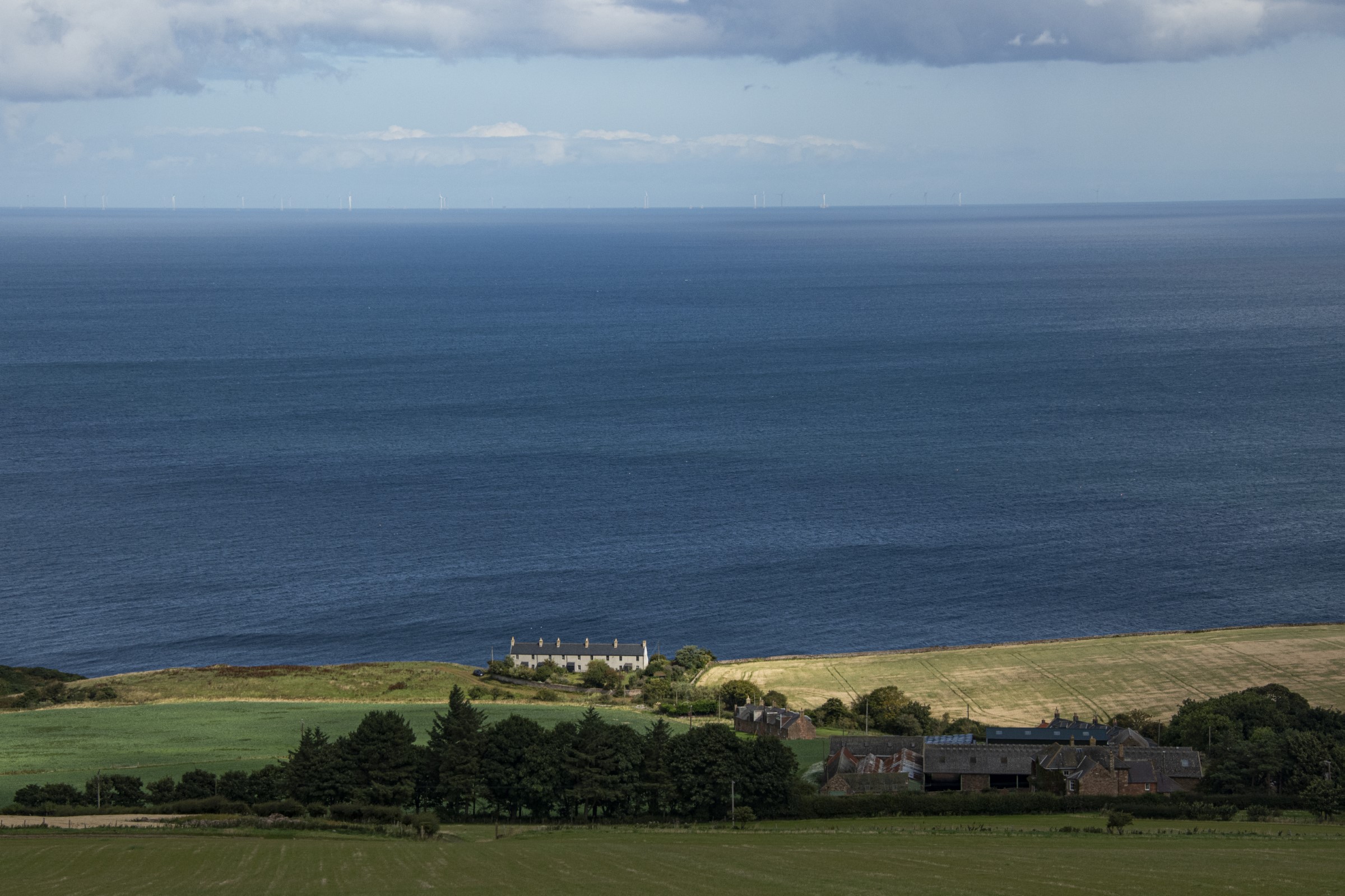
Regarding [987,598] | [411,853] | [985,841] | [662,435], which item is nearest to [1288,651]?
[987,598]

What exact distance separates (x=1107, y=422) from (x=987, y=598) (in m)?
62.8

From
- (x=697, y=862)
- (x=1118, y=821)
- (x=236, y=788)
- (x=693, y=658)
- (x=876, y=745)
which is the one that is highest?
(x=693, y=658)

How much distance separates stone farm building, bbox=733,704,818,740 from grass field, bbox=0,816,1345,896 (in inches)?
692

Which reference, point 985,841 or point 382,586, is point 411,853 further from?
point 382,586

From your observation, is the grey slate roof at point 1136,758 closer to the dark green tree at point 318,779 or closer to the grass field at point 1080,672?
the grass field at point 1080,672

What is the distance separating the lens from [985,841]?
4434 cm

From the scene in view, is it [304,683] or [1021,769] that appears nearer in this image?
[1021,769]

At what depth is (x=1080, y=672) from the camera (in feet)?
250

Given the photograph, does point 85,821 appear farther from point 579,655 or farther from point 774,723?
point 579,655

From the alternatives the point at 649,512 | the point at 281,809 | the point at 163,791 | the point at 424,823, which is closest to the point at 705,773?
the point at 424,823

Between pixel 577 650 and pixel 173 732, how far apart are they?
984 inches

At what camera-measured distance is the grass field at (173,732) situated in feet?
190

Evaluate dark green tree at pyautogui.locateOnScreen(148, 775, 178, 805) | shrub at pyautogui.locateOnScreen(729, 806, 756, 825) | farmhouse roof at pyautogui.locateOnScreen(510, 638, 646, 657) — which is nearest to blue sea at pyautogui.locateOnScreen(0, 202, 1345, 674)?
farmhouse roof at pyautogui.locateOnScreen(510, 638, 646, 657)

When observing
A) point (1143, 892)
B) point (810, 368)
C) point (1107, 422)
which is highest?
point (810, 368)
